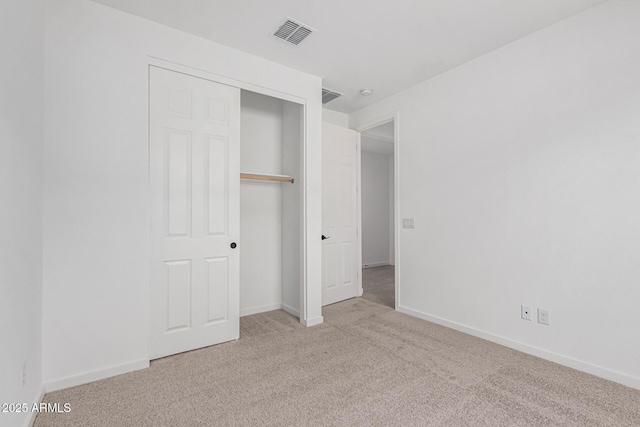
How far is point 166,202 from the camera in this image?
97.0 inches

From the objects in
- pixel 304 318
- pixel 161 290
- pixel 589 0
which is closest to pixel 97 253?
pixel 161 290

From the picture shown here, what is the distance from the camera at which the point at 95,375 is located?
2111mm

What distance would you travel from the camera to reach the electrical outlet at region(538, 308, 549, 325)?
2.44m

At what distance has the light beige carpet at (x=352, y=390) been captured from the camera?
1706 millimetres

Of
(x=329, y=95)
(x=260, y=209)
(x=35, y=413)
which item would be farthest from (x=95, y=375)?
(x=329, y=95)

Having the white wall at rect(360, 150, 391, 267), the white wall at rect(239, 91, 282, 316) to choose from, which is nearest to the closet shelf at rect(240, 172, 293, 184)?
the white wall at rect(239, 91, 282, 316)

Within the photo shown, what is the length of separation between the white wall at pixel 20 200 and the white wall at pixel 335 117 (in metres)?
3.10

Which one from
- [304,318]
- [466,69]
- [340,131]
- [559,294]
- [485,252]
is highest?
[466,69]

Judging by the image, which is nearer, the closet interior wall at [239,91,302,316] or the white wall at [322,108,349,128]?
the closet interior wall at [239,91,302,316]

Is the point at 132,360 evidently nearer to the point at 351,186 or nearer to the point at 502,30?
the point at 351,186

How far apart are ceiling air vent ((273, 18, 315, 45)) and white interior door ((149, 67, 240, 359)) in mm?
679

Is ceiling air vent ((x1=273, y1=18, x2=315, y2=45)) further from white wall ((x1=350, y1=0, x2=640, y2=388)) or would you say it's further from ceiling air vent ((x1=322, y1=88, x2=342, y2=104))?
white wall ((x1=350, y1=0, x2=640, y2=388))

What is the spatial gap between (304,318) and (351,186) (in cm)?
197

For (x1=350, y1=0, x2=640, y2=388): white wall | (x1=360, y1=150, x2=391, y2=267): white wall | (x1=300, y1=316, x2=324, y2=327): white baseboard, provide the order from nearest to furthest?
1. (x1=350, y1=0, x2=640, y2=388): white wall
2. (x1=300, y1=316, x2=324, y2=327): white baseboard
3. (x1=360, y1=150, x2=391, y2=267): white wall
